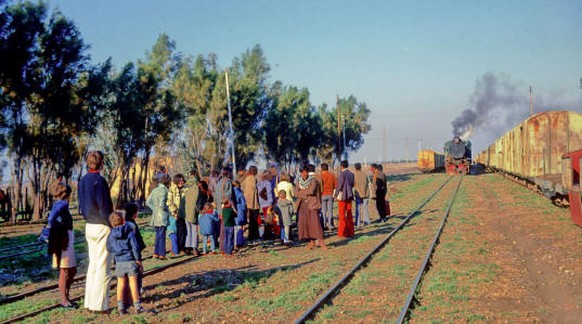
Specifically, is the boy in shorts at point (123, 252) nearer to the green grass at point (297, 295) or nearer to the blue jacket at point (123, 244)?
the blue jacket at point (123, 244)

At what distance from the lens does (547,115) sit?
76.2 feet

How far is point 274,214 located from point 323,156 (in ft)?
159

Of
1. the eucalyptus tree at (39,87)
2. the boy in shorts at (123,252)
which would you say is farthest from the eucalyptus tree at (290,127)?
the boy in shorts at (123,252)

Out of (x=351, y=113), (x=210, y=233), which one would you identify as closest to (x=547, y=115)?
(x=210, y=233)

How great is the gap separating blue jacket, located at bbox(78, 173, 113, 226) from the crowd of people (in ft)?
0.04

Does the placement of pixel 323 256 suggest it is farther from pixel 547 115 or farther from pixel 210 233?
pixel 547 115

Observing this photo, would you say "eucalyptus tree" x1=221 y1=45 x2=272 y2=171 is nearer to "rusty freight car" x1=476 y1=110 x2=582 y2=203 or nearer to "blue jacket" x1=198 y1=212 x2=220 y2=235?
"rusty freight car" x1=476 y1=110 x2=582 y2=203

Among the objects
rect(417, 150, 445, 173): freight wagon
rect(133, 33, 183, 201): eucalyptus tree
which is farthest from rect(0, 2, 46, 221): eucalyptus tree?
rect(417, 150, 445, 173): freight wagon

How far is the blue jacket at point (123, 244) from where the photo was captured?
26.1 ft

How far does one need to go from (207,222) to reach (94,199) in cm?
537

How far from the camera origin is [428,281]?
32.7 ft

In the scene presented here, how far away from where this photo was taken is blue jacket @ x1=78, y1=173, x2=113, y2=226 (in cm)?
790

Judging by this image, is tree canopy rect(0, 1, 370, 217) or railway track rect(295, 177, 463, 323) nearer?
railway track rect(295, 177, 463, 323)

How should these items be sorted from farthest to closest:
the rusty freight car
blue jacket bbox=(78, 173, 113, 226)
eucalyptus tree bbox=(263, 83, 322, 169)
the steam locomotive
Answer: the steam locomotive
eucalyptus tree bbox=(263, 83, 322, 169)
the rusty freight car
blue jacket bbox=(78, 173, 113, 226)
